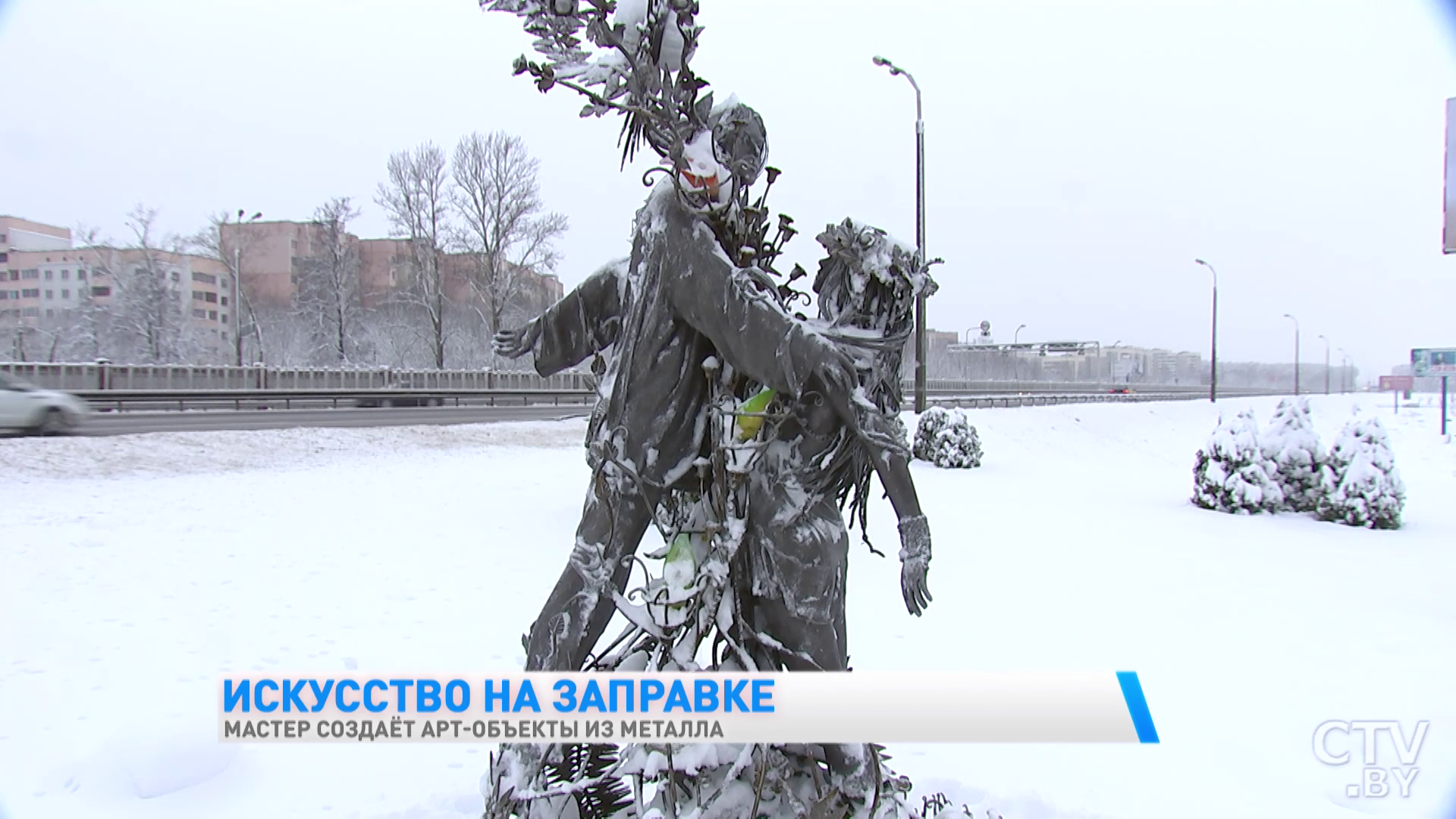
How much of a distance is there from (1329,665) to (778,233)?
4675mm

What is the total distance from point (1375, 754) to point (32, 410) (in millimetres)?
15812

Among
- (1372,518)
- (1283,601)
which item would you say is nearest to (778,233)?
(1283,601)

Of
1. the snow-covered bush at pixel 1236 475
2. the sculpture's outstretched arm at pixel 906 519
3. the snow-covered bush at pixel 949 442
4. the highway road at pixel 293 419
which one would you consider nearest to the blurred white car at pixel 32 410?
the highway road at pixel 293 419

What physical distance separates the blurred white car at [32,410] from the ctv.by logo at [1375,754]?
1560 cm

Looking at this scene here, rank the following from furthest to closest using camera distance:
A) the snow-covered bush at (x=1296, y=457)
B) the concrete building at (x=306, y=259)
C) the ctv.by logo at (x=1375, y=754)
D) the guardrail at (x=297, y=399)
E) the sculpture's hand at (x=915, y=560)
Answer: the concrete building at (x=306, y=259) < the guardrail at (x=297, y=399) < the snow-covered bush at (x=1296, y=457) < the ctv.by logo at (x=1375, y=754) < the sculpture's hand at (x=915, y=560)

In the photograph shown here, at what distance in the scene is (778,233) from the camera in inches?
97.0

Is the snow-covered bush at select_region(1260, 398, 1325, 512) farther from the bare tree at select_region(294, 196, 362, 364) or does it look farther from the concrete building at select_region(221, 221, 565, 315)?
the bare tree at select_region(294, 196, 362, 364)

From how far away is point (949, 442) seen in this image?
13.9 m

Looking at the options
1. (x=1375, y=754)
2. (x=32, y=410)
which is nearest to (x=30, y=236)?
(x=32, y=410)

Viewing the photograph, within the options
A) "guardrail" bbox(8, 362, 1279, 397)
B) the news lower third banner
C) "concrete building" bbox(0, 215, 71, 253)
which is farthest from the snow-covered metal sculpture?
"concrete building" bbox(0, 215, 71, 253)

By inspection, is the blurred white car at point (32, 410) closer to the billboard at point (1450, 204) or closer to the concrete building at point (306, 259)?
the concrete building at point (306, 259)

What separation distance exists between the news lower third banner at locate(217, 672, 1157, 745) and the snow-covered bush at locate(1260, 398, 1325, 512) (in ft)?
32.4

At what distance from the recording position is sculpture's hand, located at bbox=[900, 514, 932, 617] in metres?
2.18

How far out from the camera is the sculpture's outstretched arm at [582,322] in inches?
101
